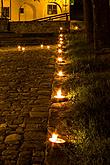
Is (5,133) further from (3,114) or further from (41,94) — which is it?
(41,94)

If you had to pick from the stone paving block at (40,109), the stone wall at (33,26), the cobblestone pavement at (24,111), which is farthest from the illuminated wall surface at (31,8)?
the stone paving block at (40,109)

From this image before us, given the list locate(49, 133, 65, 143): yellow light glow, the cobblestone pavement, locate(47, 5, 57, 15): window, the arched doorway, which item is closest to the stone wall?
the arched doorway

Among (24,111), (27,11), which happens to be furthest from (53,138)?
(27,11)

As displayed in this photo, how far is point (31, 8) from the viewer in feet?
133

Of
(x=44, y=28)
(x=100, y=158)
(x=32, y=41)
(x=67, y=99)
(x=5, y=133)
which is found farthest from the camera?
(x=44, y=28)

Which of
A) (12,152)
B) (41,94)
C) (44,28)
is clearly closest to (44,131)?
(12,152)

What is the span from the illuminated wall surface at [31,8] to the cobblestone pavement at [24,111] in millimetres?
26094

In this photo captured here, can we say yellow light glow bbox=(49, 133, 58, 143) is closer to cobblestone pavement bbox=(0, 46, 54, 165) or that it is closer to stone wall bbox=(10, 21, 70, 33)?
cobblestone pavement bbox=(0, 46, 54, 165)

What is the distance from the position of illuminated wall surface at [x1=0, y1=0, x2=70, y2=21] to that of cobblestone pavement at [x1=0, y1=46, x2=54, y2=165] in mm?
26094

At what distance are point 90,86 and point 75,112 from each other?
1876 millimetres

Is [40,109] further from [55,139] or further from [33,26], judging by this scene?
[33,26]

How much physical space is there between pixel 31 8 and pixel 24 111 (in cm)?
3357

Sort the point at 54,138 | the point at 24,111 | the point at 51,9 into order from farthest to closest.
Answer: the point at 51,9, the point at 24,111, the point at 54,138

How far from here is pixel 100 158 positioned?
448 centimetres
